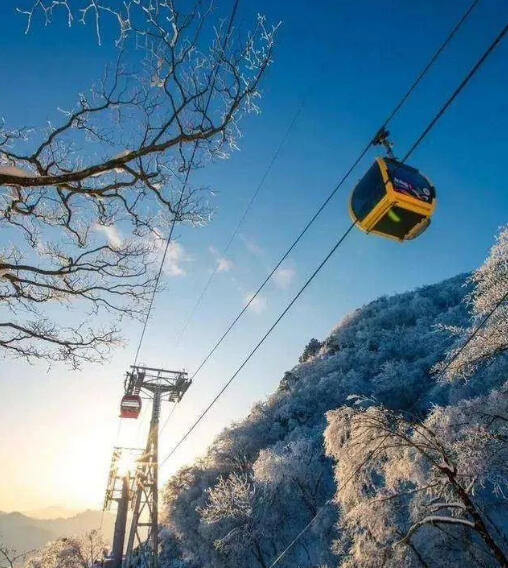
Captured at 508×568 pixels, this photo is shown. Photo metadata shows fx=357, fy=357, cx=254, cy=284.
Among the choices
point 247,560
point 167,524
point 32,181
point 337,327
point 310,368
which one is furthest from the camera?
point 337,327

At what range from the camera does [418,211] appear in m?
4.74

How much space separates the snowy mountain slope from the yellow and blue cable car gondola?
9551mm

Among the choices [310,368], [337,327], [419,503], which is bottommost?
[419,503]

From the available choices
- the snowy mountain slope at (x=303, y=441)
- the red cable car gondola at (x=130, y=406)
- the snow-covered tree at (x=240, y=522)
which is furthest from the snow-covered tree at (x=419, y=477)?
the snow-covered tree at (x=240, y=522)

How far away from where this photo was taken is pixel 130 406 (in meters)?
15.6

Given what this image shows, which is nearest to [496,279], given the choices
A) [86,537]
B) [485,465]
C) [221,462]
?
[485,465]

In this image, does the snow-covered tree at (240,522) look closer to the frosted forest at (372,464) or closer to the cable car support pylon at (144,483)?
the frosted forest at (372,464)

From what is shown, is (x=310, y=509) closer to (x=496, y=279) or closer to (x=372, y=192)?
(x=496, y=279)

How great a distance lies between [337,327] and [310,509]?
5446 centimetres

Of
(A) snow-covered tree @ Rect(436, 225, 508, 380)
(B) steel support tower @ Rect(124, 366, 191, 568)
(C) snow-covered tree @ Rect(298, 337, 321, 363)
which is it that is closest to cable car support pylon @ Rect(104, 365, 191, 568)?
(B) steel support tower @ Rect(124, 366, 191, 568)

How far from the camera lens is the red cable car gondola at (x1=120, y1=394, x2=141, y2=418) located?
1551 cm

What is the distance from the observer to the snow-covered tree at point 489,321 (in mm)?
10422

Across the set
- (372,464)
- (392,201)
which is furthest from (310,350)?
(392,201)

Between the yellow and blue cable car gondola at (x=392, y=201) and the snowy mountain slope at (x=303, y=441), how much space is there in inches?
376
